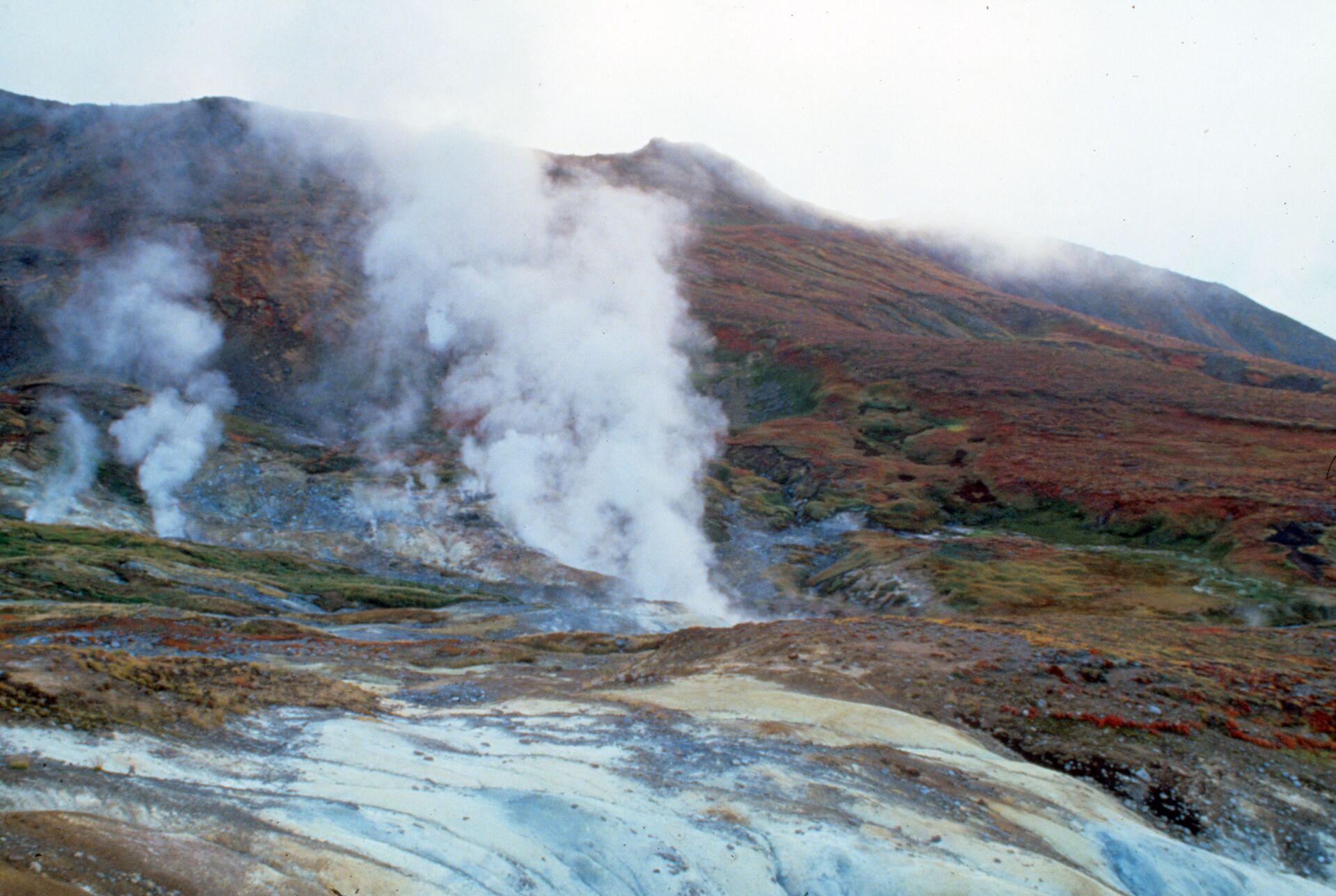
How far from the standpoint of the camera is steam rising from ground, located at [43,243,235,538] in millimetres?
43875

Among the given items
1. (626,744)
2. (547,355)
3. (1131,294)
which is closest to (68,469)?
(547,355)

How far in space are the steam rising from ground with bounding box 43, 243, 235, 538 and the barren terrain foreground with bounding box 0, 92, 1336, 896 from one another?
1.36 metres

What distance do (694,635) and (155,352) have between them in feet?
166

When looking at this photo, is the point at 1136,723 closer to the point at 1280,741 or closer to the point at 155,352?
the point at 1280,741

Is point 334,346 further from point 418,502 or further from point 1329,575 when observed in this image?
point 1329,575

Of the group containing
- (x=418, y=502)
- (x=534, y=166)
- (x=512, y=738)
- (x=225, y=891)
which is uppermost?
(x=534, y=166)

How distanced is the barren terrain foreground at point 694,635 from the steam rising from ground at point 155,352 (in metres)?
1.36

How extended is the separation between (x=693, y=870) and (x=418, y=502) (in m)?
36.6

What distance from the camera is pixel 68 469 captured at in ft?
134

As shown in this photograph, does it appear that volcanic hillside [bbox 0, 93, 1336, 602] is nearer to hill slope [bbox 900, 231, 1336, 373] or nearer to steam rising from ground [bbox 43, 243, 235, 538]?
steam rising from ground [bbox 43, 243, 235, 538]

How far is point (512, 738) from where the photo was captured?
43.2 feet

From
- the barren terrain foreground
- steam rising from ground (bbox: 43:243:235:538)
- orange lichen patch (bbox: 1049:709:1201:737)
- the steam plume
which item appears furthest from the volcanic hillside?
orange lichen patch (bbox: 1049:709:1201:737)

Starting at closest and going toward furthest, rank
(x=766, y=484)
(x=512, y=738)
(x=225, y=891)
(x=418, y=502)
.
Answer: (x=225, y=891) < (x=512, y=738) < (x=418, y=502) < (x=766, y=484)

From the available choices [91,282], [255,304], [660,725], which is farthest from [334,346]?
[660,725]
